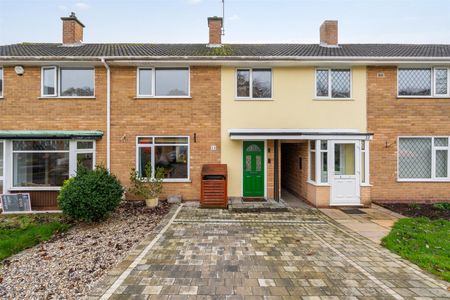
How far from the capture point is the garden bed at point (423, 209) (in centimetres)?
854

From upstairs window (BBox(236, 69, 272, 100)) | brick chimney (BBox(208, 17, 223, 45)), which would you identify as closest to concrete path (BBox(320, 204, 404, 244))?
upstairs window (BBox(236, 69, 272, 100))

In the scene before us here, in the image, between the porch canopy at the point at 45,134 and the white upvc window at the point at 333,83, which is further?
the white upvc window at the point at 333,83

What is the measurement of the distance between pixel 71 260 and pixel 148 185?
15.5ft

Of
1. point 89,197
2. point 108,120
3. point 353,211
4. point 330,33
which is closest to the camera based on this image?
point 89,197

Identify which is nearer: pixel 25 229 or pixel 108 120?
pixel 25 229

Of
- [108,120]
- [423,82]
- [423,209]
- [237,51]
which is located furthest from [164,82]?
[423,209]

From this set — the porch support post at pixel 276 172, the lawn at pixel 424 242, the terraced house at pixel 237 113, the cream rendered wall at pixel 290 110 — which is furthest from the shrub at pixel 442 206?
the porch support post at pixel 276 172

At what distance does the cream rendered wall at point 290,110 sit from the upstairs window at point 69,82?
5.62 meters

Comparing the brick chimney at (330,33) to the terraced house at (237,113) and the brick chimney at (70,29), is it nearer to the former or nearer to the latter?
the terraced house at (237,113)

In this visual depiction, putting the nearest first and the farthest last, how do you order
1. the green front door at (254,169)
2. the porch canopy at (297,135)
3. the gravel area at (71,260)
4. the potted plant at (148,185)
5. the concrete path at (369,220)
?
1. the gravel area at (71,260)
2. the concrete path at (369,220)
3. the porch canopy at (297,135)
4. the potted plant at (148,185)
5. the green front door at (254,169)

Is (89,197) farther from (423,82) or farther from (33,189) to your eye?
(423,82)

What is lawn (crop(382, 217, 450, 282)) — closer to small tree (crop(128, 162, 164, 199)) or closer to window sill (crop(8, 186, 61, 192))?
Answer: small tree (crop(128, 162, 164, 199))

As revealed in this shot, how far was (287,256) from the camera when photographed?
5102 millimetres

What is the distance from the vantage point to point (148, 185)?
9656mm
